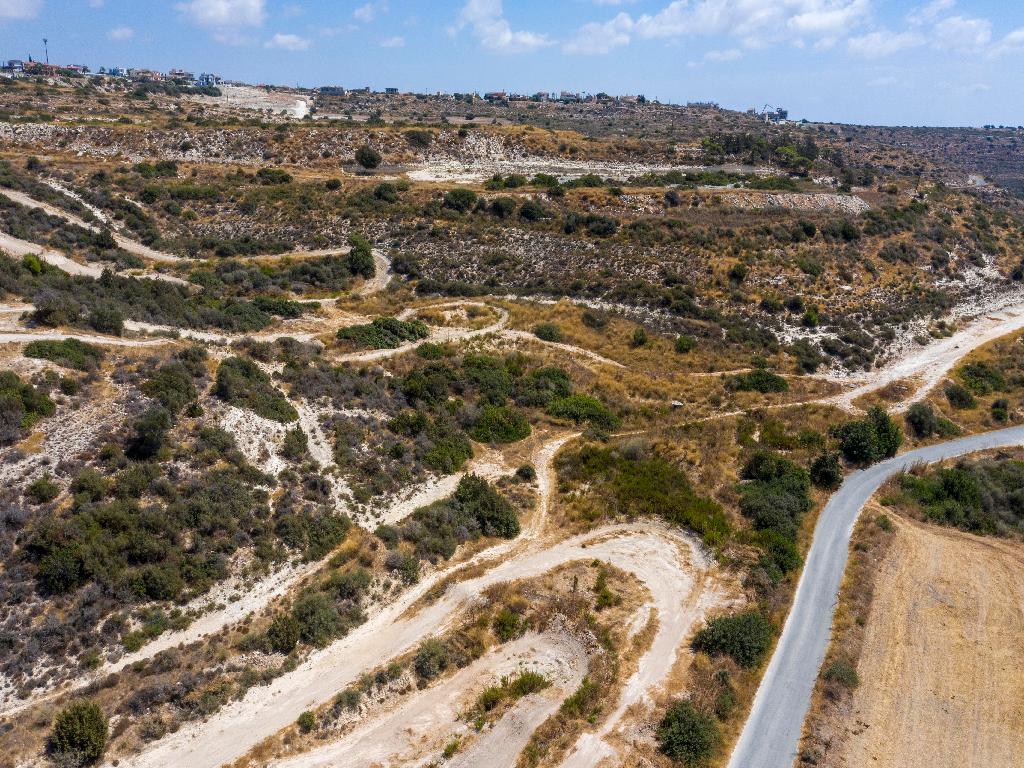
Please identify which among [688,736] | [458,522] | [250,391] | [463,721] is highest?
[250,391]

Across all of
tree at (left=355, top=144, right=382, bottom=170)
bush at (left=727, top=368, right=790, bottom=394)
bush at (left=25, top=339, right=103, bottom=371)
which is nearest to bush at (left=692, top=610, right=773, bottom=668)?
bush at (left=727, top=368, right=790, bottom=394)

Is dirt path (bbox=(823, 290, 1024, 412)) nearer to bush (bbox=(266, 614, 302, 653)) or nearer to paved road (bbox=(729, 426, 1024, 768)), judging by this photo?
paved road (bbox=(729, 426, 1024, 768))

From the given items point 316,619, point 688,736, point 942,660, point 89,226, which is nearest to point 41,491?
point 316,619

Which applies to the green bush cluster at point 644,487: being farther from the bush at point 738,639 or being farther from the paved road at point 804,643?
the bush at point 738,639

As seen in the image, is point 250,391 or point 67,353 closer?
point 67,353

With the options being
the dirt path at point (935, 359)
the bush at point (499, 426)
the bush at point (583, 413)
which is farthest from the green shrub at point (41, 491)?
the dirt path at point (935, 359)

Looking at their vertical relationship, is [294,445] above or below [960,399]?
above

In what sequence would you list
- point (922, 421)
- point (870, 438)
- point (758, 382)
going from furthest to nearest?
1. point (758, 382)
2. point (922, 421)
3. point (870, 438)

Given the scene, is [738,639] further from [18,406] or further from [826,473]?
[18,406]
